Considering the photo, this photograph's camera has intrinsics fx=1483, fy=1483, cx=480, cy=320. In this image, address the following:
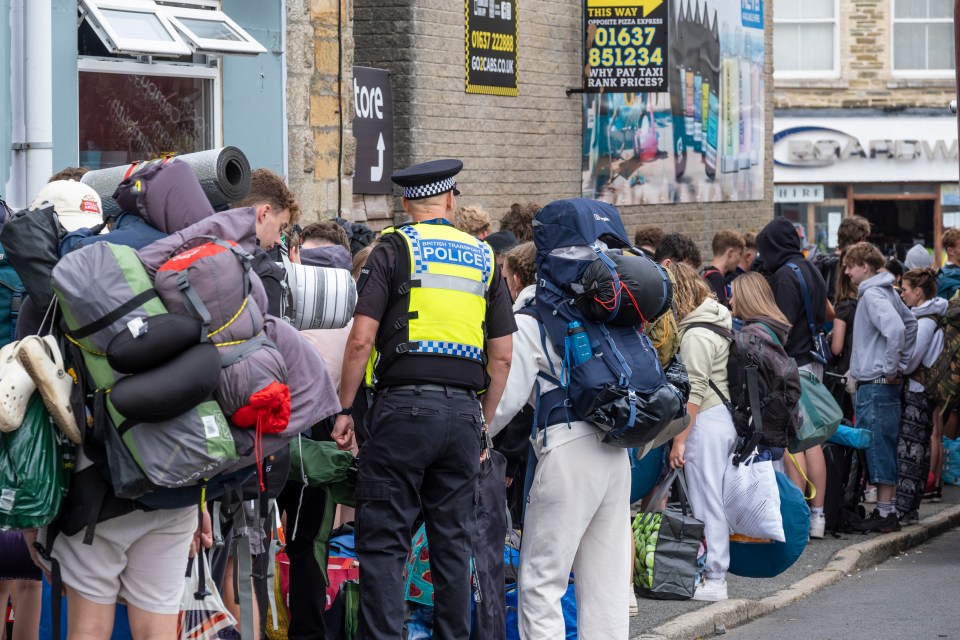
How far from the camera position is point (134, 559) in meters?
4.70

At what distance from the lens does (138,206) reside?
15.8ft

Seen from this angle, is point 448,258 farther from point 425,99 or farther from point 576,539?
point 425,99

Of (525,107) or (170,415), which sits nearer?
(170,415)

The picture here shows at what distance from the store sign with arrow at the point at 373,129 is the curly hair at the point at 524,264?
5845mm

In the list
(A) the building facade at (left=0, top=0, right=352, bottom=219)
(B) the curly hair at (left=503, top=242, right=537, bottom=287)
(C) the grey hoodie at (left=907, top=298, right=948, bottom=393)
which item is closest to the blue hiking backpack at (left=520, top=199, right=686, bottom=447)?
(B) the curly hair at (left=503, top=242, right=537, bottom=287)

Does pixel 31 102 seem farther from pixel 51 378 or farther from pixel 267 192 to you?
pixel 51 378

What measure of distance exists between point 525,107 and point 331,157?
470 cm

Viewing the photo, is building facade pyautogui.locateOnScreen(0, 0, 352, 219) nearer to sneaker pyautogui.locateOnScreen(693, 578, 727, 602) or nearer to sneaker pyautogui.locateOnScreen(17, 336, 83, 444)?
sneaker pyautogui.locateOnScreen(17, 336, 83, 444)

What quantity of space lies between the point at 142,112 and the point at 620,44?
282 inches

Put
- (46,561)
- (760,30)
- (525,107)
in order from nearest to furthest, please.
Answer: (46,561) < (525,107) < (760,30)

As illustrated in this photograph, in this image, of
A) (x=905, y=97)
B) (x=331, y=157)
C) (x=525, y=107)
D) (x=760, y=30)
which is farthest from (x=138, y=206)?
(x=905, y=97)

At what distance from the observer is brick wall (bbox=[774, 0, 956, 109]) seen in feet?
94.7

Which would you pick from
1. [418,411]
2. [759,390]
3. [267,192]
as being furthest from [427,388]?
[759,390]

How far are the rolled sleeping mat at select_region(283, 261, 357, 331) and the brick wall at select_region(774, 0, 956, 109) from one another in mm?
24315
